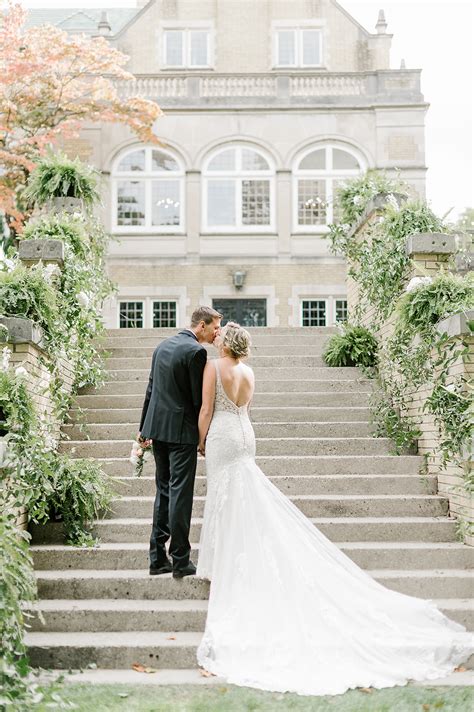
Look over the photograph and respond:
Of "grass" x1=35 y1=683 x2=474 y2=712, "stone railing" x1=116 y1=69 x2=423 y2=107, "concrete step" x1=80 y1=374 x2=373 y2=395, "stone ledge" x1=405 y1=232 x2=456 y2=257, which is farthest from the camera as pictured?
"stone railing" x1=116 y1=69 x2=423 y2=107

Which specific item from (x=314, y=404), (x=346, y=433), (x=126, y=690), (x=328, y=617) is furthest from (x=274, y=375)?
(x=126, y=690)

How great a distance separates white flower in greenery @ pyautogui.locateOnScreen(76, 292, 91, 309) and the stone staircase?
924 millimetres

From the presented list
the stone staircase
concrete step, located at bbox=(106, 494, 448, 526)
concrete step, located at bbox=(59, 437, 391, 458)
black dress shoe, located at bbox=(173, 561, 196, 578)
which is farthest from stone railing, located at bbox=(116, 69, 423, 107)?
black dress shoe, located at bbox=(173, 561, 196, 578)

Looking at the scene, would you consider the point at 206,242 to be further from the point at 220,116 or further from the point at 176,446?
the point at 176,446

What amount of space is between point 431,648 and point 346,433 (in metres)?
3.21

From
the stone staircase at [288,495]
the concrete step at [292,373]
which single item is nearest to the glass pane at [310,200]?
the stone staircase at [288,495]

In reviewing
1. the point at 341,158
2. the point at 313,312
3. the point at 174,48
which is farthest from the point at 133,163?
the point at 313,312

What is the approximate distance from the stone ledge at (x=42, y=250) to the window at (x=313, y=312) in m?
12.1

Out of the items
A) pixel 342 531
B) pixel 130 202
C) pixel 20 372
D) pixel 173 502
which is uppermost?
pixel 130 202

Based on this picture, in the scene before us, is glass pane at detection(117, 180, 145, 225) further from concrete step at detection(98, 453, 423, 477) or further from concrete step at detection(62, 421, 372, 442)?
concrete step at detection(98, 453, 423, 477)

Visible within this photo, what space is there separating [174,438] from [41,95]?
43.1ft

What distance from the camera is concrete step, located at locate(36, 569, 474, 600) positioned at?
17.3ft

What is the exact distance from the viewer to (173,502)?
5.20m

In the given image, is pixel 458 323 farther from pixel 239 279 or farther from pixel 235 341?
pixel 239 279
